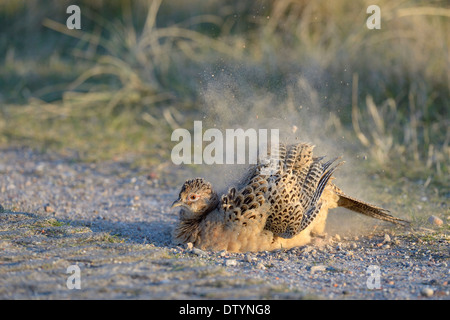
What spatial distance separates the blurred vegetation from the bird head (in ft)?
7.47

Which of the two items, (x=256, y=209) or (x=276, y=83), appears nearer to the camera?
(x=256, y=209)

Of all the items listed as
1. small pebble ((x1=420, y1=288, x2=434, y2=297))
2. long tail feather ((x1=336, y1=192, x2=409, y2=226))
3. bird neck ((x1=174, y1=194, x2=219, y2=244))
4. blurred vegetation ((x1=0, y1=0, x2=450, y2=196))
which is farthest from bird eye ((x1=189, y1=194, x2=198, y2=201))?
blurred vegetation ((x1=0, y1=0, x2=450, y2=196))

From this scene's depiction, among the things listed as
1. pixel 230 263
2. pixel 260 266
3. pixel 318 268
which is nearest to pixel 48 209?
pixel 230 263

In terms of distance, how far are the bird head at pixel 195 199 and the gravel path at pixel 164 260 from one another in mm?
313

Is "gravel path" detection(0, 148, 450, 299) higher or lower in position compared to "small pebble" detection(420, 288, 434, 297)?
higher

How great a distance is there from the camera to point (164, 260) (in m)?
4.16

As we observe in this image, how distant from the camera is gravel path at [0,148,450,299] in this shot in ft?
12.1

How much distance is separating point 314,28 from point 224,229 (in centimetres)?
544

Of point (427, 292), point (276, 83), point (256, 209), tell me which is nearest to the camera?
point (427, 292)

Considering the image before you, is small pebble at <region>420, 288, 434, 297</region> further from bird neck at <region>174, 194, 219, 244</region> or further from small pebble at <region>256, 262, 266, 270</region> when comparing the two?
bird neck at <region>174, 194, 219, 244</region>

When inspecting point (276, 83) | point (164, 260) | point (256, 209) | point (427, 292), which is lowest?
point (427, 292)

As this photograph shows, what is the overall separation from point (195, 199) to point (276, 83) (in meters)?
3.82

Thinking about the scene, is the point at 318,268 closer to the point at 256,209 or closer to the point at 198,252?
the point at 256,209

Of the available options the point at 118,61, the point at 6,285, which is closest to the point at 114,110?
the point at 118,61
